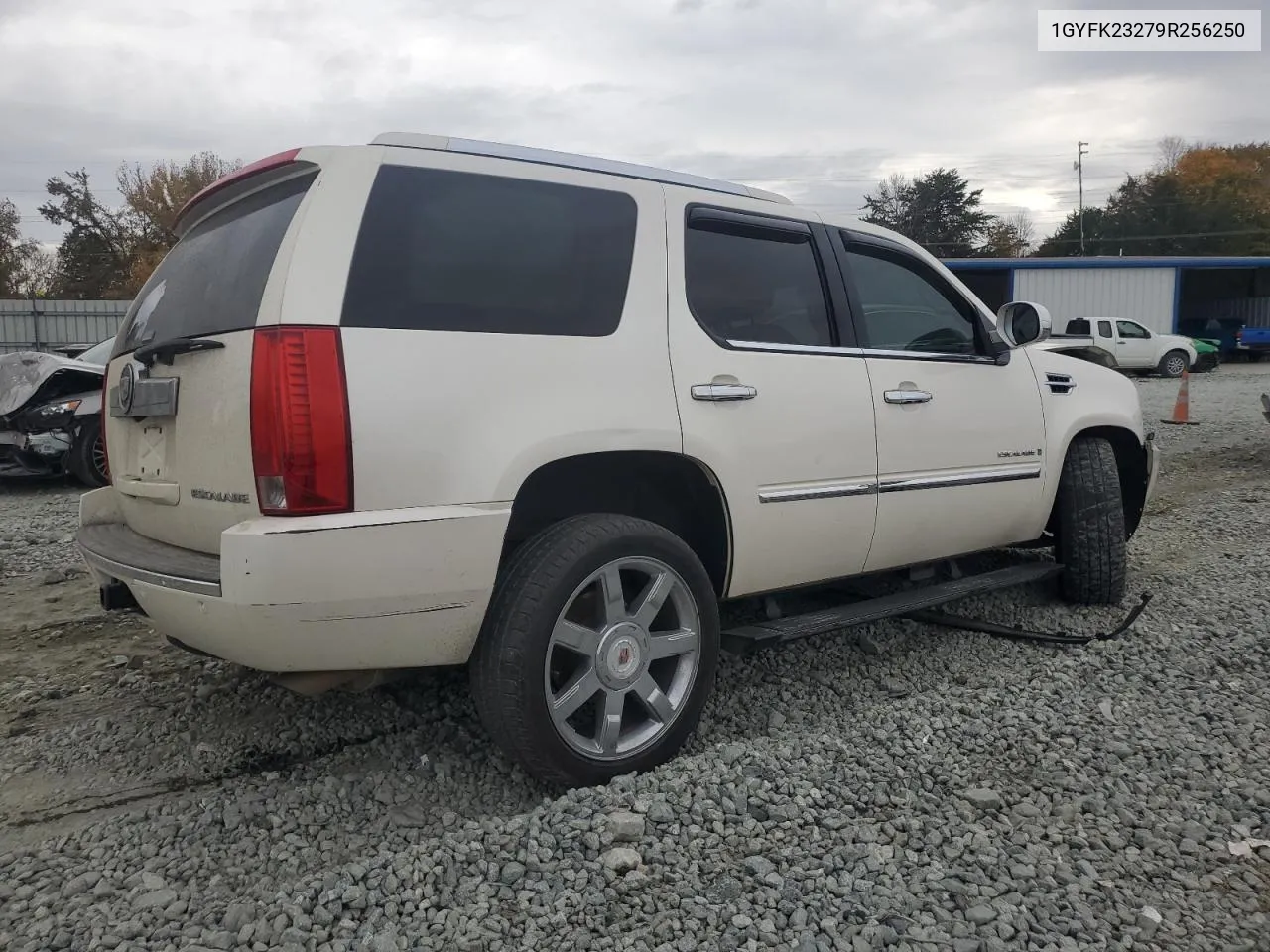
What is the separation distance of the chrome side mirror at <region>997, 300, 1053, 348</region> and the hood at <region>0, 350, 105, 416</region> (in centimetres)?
790

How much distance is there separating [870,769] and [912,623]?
70.2 inches

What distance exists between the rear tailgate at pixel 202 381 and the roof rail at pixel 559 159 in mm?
300

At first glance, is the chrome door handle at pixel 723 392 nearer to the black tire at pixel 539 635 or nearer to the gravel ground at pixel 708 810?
the black tire at pixel 539 635

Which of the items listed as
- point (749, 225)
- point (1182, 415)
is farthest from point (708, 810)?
point (1182, 415)

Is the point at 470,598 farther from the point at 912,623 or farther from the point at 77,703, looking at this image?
the point at 912,623

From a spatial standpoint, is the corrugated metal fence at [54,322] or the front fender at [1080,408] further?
the corrugated metal fence at [54,322]

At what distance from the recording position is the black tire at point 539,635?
8.71ft

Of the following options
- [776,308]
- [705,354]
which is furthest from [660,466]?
[776,308]

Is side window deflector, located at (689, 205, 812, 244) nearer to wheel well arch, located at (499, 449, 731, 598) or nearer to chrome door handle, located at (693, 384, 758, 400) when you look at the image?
chrome door handle, located at (693, 384, 758, 400)

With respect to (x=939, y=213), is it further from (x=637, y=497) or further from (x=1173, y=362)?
(x=637, y=497)

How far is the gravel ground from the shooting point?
85.7 inches

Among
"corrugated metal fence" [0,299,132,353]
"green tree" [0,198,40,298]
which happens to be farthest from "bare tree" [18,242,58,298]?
"corrugated metal fence" [0,299,132,353]

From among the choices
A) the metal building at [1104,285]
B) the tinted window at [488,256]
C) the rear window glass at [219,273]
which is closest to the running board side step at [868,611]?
the tinted window at [488,256]

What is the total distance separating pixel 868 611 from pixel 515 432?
169 centimetres
